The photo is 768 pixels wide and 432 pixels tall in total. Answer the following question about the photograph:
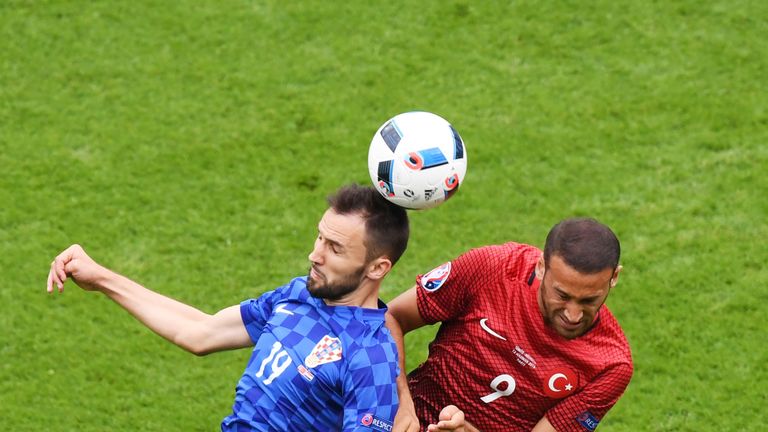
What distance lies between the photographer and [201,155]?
9562 millimetres

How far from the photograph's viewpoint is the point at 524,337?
201 inches

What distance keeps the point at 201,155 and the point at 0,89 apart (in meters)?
2.11

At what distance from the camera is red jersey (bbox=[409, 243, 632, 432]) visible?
506 centimetres

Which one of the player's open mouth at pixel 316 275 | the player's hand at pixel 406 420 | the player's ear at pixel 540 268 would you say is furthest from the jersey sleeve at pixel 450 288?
the player's open mouth at pixel 316 275

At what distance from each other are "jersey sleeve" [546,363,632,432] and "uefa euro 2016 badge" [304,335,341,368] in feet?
3.35

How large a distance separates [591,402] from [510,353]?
15.9 inches

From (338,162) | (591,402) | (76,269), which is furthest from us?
(338,162)

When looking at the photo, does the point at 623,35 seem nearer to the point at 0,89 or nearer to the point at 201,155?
the point at 201,155

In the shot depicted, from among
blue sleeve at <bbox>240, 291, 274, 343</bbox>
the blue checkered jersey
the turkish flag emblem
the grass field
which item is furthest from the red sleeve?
the grass field

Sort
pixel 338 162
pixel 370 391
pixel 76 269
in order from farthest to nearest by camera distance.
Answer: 1. pixel 338 162
2. pixel 76 269
3. pixel 370 391

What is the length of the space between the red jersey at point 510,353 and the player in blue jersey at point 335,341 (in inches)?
15.8

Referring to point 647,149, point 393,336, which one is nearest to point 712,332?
point 647,149

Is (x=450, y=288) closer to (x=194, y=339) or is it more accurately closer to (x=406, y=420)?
(x=406, y=420)

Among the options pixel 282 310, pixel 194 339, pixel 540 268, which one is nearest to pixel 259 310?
pixel 282 310
